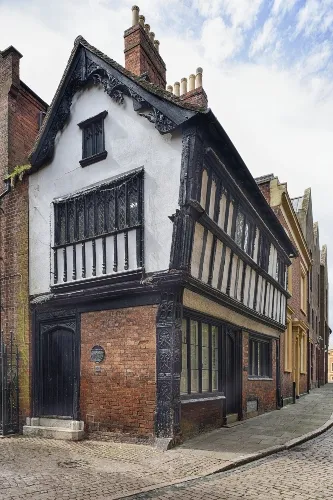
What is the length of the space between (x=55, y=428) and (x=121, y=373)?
2355mm

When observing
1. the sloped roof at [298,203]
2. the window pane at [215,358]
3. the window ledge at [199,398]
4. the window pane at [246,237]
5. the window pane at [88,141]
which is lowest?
the window ledge at [199,398]

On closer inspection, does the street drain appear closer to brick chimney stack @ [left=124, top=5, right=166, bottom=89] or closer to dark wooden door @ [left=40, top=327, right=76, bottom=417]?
dark wooden door @ [left=40, top=327, right=76, bottom=417]

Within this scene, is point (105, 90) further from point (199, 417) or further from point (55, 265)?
point (199, 417)

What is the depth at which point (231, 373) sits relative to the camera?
41.2ft

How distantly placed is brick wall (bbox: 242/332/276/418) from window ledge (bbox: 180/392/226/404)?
215 centimetres

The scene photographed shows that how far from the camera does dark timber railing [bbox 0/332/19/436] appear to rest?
34.8 ft

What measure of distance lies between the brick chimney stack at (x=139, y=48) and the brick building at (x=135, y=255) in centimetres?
4

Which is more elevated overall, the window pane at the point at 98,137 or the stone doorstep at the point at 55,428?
the window pane at the point at 98,137

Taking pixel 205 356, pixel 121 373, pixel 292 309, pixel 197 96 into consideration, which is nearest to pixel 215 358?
pixel 205 356

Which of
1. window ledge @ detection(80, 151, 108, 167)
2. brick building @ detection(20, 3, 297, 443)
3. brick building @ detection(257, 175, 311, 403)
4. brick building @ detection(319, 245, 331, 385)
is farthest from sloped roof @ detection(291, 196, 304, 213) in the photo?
window ledge @ detection(80, 151, 108, 167)

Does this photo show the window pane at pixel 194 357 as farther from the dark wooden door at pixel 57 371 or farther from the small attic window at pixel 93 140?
the small attic window at pixel 93 140

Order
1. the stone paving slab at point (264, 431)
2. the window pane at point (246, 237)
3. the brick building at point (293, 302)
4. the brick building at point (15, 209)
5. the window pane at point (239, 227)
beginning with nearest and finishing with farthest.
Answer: the stone paving slab at point (264, 431) < the brick building at point (15, 209) < the window pane at point (239, 227) < the window pane at point (246, 237) < the brick building at point (293, 302)

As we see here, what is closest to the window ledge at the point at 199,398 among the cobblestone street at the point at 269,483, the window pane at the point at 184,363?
the window pane at the point at 184,363

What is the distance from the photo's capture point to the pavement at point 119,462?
6117 millimetres
